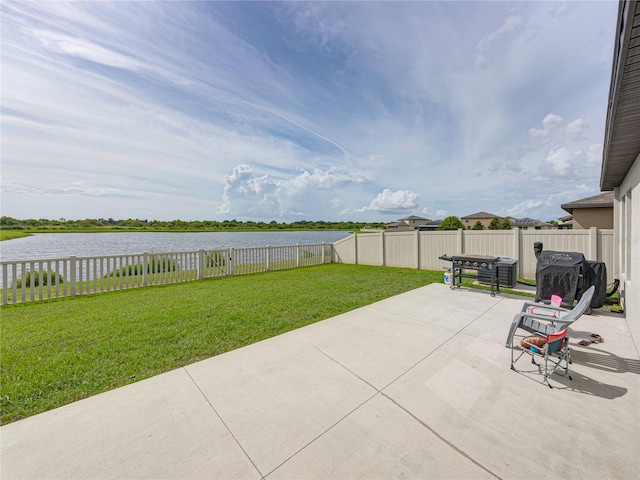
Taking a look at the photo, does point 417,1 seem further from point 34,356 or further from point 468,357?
point 34,356

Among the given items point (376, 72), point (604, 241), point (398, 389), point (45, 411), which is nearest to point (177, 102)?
point (376, 72)

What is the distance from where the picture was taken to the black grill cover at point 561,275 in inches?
203

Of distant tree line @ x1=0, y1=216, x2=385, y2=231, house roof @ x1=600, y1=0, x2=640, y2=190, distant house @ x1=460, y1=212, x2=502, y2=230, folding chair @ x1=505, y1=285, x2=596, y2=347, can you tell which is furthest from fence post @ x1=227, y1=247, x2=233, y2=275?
→ distant house @ x1=460, y1=212, x2=502, y2=230

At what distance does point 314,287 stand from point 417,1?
28.8 ft

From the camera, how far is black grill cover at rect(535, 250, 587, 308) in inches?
203

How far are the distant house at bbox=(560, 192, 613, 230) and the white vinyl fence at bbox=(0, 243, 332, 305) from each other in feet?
46.9

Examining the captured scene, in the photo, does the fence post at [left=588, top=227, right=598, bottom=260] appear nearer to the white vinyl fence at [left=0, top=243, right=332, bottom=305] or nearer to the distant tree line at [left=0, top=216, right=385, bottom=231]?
the white vinyl fence at [left=0, top=243, right=332, bottom=305]

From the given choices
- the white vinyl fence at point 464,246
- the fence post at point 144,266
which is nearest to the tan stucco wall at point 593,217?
the white vinyl fence at point 464,246

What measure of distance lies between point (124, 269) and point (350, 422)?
28.1ft

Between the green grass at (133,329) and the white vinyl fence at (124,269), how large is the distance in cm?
58

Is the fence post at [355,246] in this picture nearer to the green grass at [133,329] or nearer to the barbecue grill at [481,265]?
the green grass at [133,329]

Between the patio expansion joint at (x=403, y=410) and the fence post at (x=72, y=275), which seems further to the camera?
the fence post at (x=72, y=275)

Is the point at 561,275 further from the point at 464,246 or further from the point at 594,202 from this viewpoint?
Answer: the point at 594,202

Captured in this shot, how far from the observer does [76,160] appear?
31.7ft
